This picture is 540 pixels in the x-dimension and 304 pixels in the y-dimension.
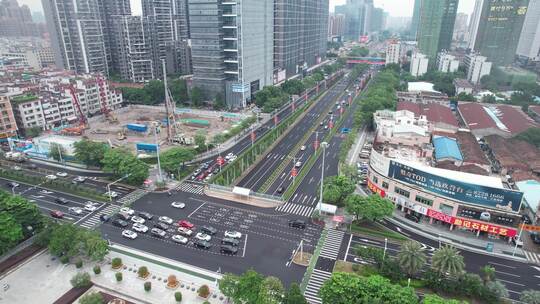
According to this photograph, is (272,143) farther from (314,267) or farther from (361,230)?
(314,267)

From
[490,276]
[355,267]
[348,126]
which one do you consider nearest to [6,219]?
[355,267]

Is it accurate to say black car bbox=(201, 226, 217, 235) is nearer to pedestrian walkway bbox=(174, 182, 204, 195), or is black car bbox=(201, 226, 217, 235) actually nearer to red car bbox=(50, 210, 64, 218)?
pedestrian walkway bbox=(174, 182, 204, 195)

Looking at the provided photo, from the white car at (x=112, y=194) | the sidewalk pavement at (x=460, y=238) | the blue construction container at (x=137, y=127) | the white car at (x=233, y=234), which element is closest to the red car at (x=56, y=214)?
the white car at (x=112, y=194)

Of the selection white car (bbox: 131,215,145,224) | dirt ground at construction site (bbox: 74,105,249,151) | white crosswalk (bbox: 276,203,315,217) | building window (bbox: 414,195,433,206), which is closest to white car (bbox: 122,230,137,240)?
white car (bbox: 131,215,145,224)

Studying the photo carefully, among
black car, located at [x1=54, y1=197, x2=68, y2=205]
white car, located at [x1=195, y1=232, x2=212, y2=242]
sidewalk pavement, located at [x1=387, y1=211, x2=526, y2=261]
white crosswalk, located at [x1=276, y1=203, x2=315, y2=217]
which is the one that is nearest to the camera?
sidewalk pavement, located at [x1=387, y1=211, x2=526, y2=261]

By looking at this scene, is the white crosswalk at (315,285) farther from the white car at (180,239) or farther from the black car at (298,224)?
the white car at (180,239)

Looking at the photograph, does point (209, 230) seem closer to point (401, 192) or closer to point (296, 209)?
point (296, 209)
